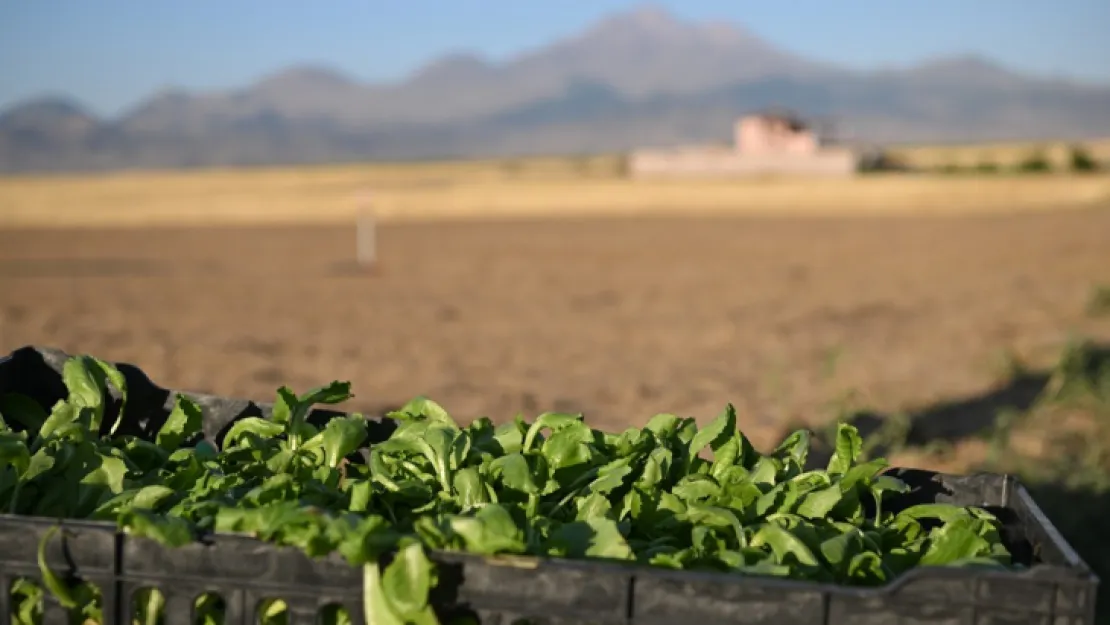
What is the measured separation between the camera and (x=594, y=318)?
40.8 feet

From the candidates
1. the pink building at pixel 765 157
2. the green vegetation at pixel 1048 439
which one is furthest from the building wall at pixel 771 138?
the green vegetation at pixel 1048 439

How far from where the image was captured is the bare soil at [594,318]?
8.20 metres

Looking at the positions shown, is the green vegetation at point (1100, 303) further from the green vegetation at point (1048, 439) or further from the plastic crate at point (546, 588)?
the plastic crate at point (546, 588)

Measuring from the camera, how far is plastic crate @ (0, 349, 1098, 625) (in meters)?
1.29

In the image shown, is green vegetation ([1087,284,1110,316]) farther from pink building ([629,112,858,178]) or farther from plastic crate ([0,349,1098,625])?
pink building ([629,112,858,178])

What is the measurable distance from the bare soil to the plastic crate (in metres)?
5.08

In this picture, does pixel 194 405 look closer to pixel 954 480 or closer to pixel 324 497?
pixel 324 497

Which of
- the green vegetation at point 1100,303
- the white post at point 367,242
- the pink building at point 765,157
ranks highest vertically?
the pink building at point 765,157

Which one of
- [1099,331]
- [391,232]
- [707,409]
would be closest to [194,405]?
[707,409]

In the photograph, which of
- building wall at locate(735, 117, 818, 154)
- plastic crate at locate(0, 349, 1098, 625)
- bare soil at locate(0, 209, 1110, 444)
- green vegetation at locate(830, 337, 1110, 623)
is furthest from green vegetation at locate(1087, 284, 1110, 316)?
building wall at locate(735, 117, 818, 154)

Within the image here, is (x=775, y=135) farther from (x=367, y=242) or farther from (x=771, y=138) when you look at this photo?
(x=367, y=242)

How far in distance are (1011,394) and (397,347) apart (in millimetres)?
5182

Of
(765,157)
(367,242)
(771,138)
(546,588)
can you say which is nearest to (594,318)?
(546,588)

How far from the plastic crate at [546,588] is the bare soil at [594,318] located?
200 inches
